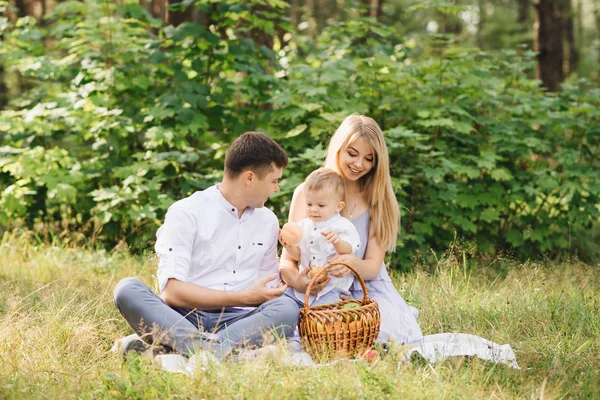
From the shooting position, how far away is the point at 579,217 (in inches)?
258

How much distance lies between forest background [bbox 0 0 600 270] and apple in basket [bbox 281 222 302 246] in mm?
2256

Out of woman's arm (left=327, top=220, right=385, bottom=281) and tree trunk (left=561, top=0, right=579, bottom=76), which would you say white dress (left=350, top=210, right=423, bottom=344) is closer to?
woman's arm (left=327, top=220, right=385, bottom=281)

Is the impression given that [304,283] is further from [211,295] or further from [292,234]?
[211,295]

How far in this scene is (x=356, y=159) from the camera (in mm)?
4109

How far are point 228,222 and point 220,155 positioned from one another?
2885mm

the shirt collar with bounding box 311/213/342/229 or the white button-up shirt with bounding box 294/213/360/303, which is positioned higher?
the shirt collar with bounding box 311/213/342/229

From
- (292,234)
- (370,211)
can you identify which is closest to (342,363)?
(292,234)

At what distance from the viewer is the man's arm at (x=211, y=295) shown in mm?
3633

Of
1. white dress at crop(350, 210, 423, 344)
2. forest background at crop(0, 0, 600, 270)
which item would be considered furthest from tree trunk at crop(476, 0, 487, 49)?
white dress at crop(350, 210, 423, 344)

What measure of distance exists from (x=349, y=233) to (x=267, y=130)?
3006 millimetres

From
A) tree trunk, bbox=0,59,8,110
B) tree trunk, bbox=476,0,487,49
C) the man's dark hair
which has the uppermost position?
the man's dark hair

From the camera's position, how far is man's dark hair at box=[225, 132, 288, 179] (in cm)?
380

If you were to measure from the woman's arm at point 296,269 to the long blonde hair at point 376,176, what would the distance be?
1.04 ft

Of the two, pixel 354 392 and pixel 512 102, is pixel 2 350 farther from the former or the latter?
pixel 512 102
